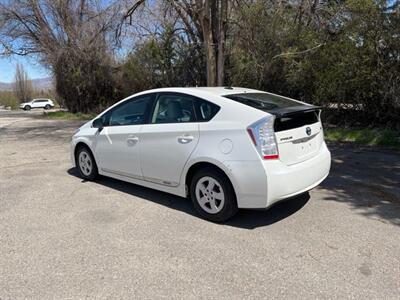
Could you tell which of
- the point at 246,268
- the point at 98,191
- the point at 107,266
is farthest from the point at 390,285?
the point at 98,191

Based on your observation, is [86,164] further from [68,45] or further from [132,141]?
[68,45]

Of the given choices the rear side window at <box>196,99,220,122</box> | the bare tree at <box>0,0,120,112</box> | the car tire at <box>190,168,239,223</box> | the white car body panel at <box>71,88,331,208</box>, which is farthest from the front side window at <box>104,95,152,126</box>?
the bare tree at <box>0,0,120,112</box>

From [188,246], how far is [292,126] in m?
1.78

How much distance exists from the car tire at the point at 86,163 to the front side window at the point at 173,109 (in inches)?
68.7

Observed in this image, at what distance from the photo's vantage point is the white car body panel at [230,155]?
3.84 meters

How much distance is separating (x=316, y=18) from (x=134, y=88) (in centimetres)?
1176

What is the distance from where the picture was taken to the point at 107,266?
131 inches

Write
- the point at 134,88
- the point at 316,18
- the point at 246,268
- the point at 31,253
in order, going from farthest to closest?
the point at 134,88, the point at 316,18, the point at 31,253, the point at 246,268

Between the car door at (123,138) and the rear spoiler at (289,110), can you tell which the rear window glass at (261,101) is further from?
the car door at (123,138)

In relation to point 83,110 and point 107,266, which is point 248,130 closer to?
point 107,266

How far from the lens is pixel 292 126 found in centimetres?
410

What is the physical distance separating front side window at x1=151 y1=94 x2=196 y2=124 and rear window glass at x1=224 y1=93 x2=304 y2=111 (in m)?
0.51

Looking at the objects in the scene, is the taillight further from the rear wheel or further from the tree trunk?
the tree trunk

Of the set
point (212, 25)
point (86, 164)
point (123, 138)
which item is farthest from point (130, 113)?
point (212, 25)
